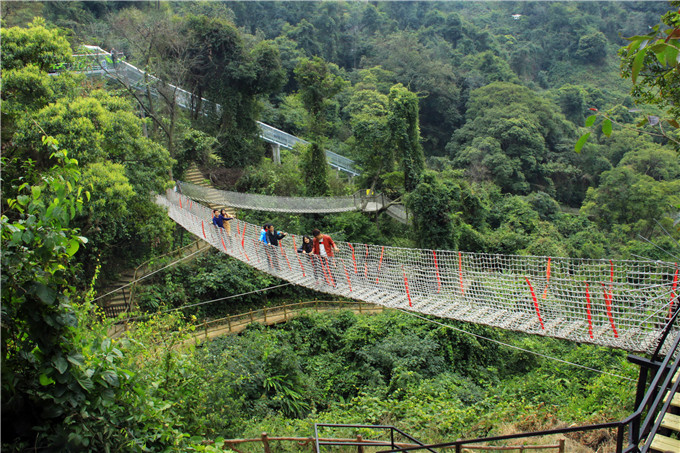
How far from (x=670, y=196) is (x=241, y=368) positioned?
48.4ft

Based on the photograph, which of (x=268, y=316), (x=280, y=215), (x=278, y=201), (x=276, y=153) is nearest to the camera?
(x=268, y=316)

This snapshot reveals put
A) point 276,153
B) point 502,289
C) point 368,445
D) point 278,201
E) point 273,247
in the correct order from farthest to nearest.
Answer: point 276,153, point 278,201, point 273,247, point 502,289, point 368,445

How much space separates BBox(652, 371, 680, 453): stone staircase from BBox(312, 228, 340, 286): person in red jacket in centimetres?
354

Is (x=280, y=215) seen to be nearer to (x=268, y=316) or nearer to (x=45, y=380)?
(x=268, y=316)

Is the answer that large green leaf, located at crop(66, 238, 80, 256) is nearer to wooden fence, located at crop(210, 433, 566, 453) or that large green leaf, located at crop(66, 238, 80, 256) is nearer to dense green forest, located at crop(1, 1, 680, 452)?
dense green forest, located at crop(1, 1, 680, 452)

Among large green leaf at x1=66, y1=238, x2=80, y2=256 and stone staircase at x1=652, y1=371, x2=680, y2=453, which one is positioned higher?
large green leaf at x1=66, y1=238, x2=80, y2=256

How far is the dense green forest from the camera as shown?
190cm

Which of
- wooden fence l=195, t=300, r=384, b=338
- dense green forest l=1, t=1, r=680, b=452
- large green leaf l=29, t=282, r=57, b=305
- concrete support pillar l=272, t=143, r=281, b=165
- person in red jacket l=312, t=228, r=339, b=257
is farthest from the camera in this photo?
concrete support pillar l=272, t=143, r=281, b=165

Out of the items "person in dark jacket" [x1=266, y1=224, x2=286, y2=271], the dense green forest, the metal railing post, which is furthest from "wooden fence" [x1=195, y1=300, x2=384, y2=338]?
the metal railing post

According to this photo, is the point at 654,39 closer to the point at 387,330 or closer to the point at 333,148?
the point at 387,330

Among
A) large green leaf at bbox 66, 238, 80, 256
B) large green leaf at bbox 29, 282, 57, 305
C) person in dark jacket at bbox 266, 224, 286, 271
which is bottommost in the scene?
person in dark jacket at bbox 266, 224, 286, 271

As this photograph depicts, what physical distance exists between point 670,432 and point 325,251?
3.86m

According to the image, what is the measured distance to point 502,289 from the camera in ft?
15.6

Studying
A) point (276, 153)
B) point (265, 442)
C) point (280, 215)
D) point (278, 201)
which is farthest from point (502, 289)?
point (276, 153)
